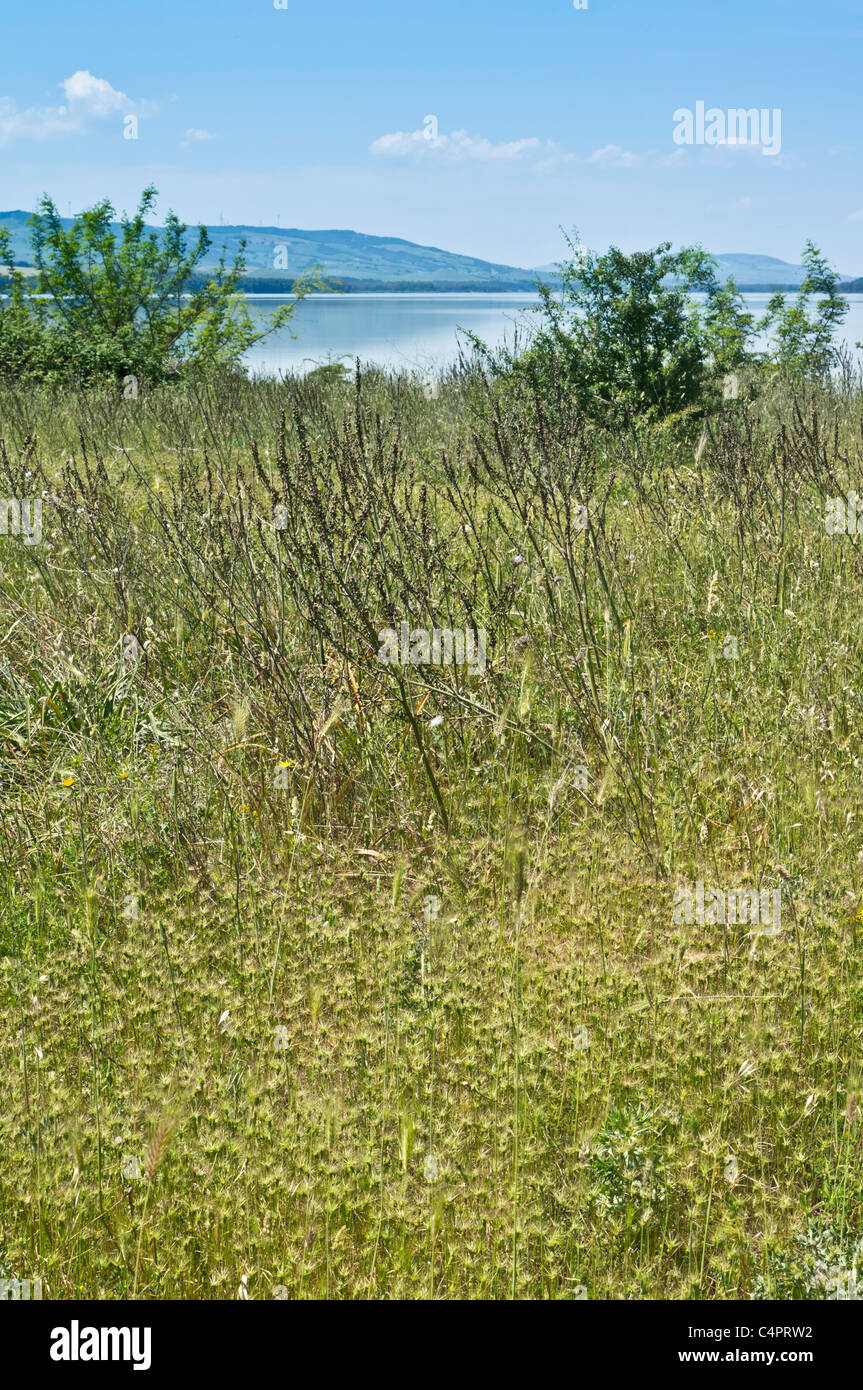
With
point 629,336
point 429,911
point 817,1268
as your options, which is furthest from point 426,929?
point 629,336

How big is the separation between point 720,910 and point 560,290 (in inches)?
289

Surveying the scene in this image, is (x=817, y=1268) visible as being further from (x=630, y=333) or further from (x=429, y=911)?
(x=630, y=333)

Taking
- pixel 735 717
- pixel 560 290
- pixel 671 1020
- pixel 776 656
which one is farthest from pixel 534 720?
pixel 560 290

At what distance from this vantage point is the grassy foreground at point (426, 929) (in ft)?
6.25

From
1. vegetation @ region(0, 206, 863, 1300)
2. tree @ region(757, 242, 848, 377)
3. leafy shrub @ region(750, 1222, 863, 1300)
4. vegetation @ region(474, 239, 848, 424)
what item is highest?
tree @ region(757, 242, 848, 377)

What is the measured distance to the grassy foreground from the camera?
191 centimetres

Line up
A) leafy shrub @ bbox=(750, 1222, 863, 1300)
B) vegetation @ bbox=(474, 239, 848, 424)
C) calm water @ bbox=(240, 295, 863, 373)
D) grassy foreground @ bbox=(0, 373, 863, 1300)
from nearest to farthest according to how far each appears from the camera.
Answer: leafy shrub @ bbox=(750, 1222, 863, 1300) < grassy foreground @ bbox=(0, 373, 863, 1300) < vegetation @ bbox=(474, 239, 848, 424) < calm water @ bbox=(240, 295, 863, 373)

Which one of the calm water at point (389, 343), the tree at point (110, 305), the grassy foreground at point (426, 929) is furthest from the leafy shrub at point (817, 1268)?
the tree at point (110, 305)

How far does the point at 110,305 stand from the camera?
12922 millimetres

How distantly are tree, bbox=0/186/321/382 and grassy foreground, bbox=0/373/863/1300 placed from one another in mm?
7994

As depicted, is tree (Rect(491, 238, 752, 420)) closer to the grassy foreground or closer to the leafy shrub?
the grassy foreground

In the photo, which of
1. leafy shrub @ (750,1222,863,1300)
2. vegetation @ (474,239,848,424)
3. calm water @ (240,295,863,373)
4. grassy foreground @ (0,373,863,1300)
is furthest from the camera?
calm water @ (240,295,863,373)

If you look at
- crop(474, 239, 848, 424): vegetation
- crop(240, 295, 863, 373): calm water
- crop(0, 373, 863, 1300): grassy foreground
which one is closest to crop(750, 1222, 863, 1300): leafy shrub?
crop(0, 373, 863, 1300): grassy foreground

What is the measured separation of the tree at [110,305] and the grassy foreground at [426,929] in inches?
315
